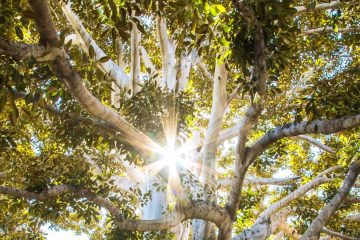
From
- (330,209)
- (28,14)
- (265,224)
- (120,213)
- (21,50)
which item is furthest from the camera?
(265,224)

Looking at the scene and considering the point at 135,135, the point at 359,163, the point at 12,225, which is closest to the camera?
the point at 135,135

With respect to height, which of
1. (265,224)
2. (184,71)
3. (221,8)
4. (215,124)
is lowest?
(221,8)

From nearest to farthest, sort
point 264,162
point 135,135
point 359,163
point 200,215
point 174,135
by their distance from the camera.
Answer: point 135,135 → point 200,215 → point 174,135 → point 359,163 → point 264,162

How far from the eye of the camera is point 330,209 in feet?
16.7

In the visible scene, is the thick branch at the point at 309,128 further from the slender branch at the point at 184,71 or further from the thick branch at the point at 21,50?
the slender branch at the point at 184,71

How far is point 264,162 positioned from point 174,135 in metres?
1.67

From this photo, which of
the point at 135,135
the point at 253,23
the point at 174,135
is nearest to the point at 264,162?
the point at 174,135

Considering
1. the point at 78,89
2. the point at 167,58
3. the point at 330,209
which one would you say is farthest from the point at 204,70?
the point at 78,89

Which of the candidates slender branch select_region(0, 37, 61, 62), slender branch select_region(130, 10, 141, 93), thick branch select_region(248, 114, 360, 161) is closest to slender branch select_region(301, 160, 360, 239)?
thick branch select_region(248, 114, 360, 161)

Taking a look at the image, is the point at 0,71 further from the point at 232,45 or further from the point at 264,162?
the point at 264,162

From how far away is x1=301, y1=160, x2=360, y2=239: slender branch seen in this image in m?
4.95

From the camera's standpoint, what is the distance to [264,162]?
5488mm

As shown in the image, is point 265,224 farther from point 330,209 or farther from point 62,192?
point 62,192

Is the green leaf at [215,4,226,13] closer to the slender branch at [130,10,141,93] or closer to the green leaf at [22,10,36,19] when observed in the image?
the green leaf at [22,10,36,19]
